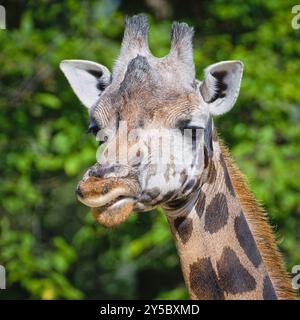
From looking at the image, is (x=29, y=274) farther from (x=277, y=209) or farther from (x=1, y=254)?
(x=277, y=209)

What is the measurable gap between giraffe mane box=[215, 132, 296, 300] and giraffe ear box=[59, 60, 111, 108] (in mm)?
634

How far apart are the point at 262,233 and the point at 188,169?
48cm

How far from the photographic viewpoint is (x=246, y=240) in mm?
3535

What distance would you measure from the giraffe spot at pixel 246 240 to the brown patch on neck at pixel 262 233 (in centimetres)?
5

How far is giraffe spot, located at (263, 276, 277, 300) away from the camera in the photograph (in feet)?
11.4

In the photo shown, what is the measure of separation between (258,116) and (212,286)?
418 centimetres

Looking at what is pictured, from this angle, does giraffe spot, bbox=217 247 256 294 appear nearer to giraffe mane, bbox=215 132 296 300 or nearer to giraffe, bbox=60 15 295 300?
giraffe, bbox=60 15 295 300

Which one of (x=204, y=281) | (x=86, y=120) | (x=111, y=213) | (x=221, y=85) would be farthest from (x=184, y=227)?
(x=86, y=120)

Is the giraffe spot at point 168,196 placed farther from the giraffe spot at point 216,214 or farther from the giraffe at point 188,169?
the giraffe spot at point 216,214

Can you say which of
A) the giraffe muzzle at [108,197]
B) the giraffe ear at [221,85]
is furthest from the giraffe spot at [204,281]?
the giraffe ear at [221,85]

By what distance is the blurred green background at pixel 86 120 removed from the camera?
7.16m

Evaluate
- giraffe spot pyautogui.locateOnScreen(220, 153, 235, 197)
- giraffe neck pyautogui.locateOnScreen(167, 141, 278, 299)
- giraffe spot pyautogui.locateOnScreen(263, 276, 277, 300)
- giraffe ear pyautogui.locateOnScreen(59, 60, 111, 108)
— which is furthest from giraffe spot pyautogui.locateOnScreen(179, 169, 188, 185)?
giraffe ear pyautogui.locateOnScreen(59, 60, 111, 108)
